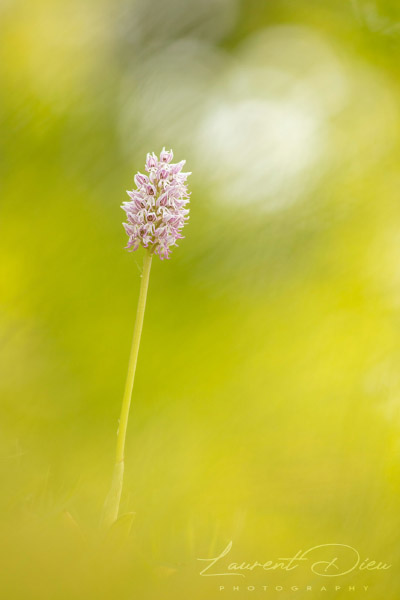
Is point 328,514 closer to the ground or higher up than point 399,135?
closer to the ground

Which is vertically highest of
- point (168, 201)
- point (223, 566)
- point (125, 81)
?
point (125, 81)

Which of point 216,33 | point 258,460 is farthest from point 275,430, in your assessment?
→ point 216,33

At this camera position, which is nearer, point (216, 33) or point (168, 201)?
point (168, 201)

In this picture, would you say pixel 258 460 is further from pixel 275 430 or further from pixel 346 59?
pixel 346 59
